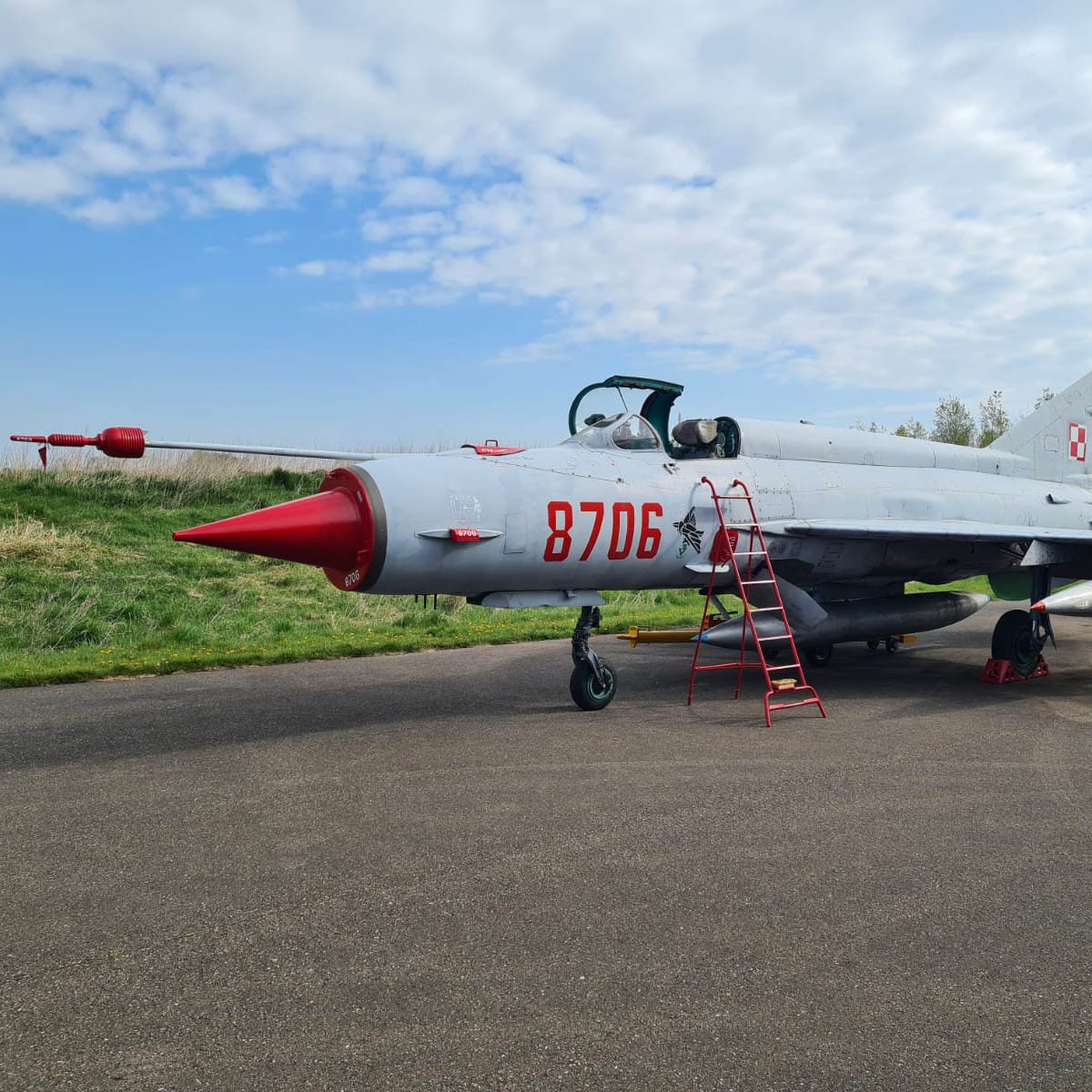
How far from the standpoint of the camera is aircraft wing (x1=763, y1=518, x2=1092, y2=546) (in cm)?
867

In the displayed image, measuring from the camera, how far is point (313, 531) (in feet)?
20.9

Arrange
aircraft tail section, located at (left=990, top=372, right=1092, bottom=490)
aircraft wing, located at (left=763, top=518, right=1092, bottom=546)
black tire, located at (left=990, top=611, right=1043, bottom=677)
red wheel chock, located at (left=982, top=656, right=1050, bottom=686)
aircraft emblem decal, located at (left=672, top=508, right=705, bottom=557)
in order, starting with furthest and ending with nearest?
aircraft tail section, located at (left=990, top=372, right=1092, bottom=490)
black tire, located at (left=990, top=611, right=1043, bottom=677)
red wheel chock, located at (left=982, top=656, right=1050, bottom=686)
aircraft wing, located at (left=763, top=518, right=1092, bottom=546)
aircraft emblem decal, located at (left=672, top=508, right=705, bottom=557)

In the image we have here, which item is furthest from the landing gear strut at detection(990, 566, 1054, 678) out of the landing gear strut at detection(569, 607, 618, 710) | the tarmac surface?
the landing gear strut at detection(569, 607, 618, 710)

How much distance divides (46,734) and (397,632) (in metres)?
6.46

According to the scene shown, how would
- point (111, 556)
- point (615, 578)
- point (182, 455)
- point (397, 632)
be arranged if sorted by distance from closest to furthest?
point (615, 578), point (397, 632), point (111, 556), point (182, 455)

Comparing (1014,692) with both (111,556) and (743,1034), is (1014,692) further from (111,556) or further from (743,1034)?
(111,556)

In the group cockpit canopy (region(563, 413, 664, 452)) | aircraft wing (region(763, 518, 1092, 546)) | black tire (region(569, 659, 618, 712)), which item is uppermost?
cockpit canopy (region(563, 413, 664, 452))

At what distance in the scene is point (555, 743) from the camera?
6.46 m

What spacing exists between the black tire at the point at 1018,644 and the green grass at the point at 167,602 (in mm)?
5375

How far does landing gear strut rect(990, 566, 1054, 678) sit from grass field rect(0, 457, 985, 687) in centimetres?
529

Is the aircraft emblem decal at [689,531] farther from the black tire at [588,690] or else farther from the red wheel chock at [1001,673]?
the red wheel chock at [1001,673]

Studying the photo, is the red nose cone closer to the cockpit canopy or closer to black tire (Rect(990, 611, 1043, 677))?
the cockpit canopy

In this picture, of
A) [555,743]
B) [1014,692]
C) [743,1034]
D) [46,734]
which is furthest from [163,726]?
[1014,692]

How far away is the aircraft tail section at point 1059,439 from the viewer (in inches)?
473
